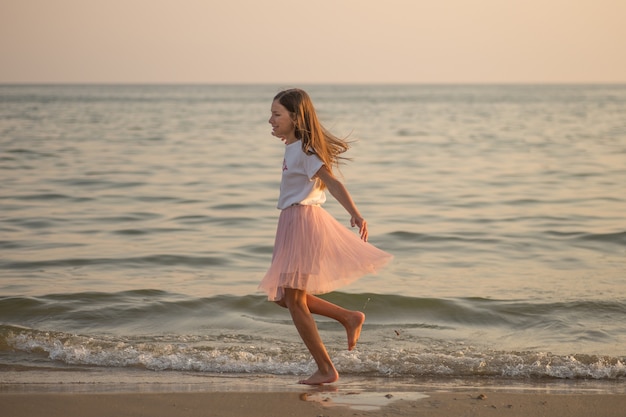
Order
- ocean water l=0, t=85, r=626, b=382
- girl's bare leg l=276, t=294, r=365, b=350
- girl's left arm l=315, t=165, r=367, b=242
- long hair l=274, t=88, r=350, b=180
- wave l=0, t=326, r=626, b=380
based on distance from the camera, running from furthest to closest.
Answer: ocean water l=0, t=85, r=626, b=382 → wave l=0, t=326, r=626, b=380 → girl's bare leg l=276, t=294, r=365, b=350 → long hair l=274, t=88, r=350, b=180 → girl's left arm l=315, t=165, r=367, b=242

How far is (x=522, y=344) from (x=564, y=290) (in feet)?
6.10

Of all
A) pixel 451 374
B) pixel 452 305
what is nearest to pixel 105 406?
pixel 451 374

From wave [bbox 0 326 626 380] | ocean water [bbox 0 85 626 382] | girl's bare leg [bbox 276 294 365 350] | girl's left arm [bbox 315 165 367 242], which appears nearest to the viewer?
girl's left arm [bbox 315 165 367 242]

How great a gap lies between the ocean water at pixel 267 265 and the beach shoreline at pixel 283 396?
0.24 m

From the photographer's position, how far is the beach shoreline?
15.8 feet

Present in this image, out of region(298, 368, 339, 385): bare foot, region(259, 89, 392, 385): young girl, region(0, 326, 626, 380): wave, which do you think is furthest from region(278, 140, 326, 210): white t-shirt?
region(0, 326, 626, 380): wave

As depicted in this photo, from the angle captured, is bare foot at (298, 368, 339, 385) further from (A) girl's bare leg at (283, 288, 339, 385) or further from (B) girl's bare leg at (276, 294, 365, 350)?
(B) girl's bare leg at (276, 294, 365, 350)

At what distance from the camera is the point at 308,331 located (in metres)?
5.47

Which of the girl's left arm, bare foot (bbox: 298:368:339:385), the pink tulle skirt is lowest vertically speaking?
bare foot (bbox: 298:368:339:385)

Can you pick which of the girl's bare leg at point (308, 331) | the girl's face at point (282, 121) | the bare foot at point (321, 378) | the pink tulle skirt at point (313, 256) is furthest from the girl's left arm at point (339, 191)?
the bare foot at point (321, 378)

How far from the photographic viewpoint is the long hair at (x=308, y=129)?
5418mm

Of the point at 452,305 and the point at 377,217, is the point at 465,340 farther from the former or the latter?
the point at 377,217

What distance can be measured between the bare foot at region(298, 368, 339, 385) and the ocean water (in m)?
0.56

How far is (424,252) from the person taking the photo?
10.6m
